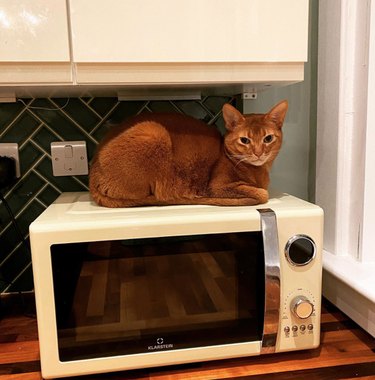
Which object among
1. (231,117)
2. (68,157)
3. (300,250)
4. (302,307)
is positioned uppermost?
(231,117)

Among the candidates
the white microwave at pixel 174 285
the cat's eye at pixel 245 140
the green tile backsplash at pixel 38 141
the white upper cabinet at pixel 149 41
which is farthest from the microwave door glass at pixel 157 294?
the green tile backsplash at pixel 38 141

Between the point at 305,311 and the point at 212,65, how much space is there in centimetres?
52

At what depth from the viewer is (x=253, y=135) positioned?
83 centimetres

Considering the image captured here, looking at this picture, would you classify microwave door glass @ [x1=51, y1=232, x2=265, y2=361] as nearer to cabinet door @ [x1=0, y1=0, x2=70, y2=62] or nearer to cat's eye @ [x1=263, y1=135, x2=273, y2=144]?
cat's eye @ [x1=263, y1=135, x2=273, y2=144]

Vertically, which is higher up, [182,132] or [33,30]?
[33,30]

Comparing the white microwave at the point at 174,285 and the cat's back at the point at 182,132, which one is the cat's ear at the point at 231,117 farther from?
the white microwave at the point at 174,285

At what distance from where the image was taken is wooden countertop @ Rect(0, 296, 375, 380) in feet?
2.42

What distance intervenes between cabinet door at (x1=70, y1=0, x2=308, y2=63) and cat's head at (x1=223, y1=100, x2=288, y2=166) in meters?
0.13

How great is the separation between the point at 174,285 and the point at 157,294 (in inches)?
1.5

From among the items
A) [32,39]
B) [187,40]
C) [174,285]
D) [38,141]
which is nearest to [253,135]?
[187,40]

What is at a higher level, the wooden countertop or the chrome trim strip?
the chrome trim strip

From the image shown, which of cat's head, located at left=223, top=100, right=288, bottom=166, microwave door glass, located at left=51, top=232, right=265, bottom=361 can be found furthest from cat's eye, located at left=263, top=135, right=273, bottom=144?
microwave door glass, located at left=51, top=232, right=265, bottom=361

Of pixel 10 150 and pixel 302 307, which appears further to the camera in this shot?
pixel 10 150

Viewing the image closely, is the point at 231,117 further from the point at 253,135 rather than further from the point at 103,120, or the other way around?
the point at 103,120
